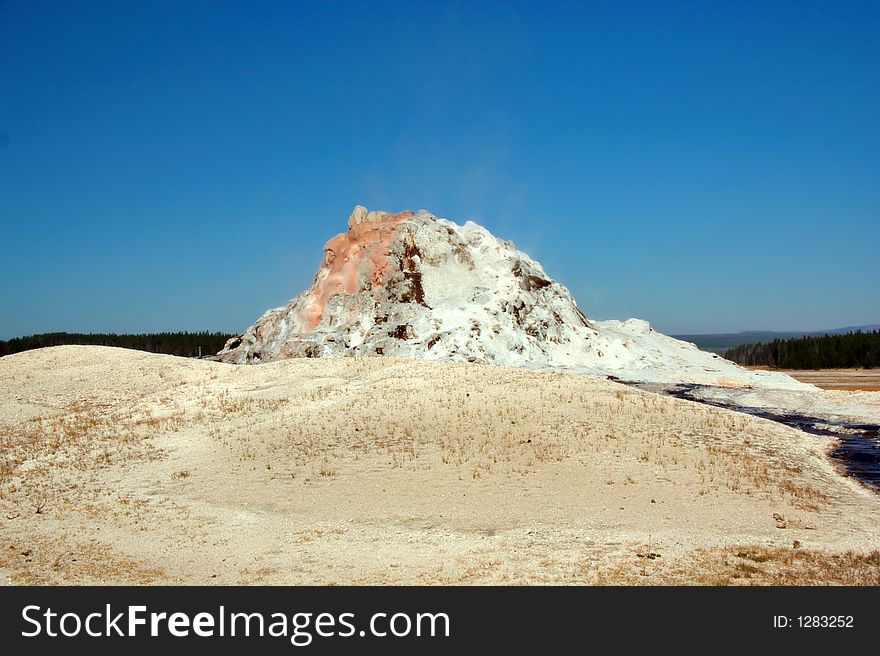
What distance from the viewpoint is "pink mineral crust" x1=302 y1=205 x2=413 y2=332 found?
53.2 meters

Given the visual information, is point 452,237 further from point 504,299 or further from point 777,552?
point 777,552

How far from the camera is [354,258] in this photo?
5528cm

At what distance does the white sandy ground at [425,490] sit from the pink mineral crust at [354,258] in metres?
26.1

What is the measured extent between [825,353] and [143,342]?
95268 mm

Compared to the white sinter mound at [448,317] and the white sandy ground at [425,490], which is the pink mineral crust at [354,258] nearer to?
the white sinter mound at [448,317]

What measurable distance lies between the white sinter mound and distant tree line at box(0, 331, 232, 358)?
49854mm

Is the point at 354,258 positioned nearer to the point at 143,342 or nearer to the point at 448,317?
the point at 448,317

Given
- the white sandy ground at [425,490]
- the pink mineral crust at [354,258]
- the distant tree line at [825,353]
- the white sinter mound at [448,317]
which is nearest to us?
the white sandy ground at [425,490]

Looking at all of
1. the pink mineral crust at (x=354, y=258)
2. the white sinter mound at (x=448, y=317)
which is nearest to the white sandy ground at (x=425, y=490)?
the white sinter mound at (x=448, y=317)

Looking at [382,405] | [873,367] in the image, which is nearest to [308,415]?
[382,405]

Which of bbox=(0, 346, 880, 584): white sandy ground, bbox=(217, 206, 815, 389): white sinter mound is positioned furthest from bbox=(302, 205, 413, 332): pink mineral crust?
bbox=(0, 346, 880, 584): white sandy ground

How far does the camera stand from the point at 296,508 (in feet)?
45.3

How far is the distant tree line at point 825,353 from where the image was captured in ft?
238

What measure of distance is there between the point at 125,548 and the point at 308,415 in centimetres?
1027
